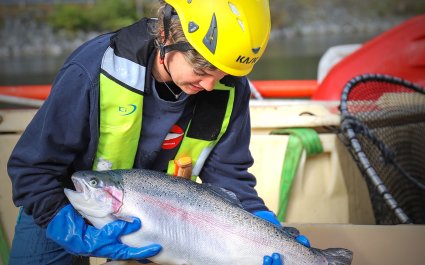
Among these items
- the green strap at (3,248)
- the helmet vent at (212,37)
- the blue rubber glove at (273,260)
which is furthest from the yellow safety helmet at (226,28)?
the green strap at (3,248)

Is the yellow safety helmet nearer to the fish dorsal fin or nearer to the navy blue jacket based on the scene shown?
the navy blue jacket

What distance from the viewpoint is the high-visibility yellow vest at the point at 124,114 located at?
2500 millimetres

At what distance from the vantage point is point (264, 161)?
3.89 m

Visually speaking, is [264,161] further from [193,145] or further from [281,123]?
[193,145]

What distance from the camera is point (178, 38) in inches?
96.3

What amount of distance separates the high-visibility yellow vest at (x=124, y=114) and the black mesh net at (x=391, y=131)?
1.18m

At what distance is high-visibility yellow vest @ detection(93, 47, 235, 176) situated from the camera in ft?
8.20

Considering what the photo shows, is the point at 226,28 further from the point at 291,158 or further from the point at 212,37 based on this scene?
the point at 291,158

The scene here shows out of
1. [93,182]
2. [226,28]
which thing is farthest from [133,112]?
[226,28]

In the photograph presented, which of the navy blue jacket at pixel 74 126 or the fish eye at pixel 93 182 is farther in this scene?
the navy blue jacket at pixel 74 126

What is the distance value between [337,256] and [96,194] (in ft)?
2.75

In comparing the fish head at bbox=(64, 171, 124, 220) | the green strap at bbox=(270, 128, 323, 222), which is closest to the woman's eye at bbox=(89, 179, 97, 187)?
the fish head at bbox=(64, 171, 124, 220)

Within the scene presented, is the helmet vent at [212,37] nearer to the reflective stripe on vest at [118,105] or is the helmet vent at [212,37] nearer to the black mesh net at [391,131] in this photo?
the reflective stripe on vest at [118,105]

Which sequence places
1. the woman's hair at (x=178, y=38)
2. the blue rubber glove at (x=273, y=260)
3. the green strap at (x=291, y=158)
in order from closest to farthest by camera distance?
the blue rubber glove at (x=273, y=260) → the woman's hair at (x=178, y=38) → the green strap at (x=291, y=158)
